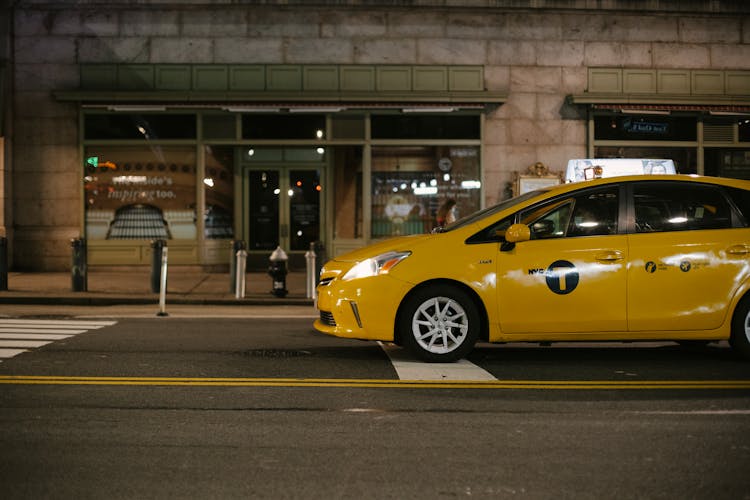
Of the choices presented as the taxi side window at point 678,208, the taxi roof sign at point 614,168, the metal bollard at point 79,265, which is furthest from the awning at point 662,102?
the taxi side window at point 678,208

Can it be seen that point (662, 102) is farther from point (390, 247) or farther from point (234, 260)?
point (390, 247)

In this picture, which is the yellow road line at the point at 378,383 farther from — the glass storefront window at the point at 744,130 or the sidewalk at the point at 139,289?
the glass storefront window at the point at 744,130

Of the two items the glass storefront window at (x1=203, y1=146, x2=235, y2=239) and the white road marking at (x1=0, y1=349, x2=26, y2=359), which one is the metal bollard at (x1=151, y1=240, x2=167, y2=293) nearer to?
the glass storefront window at (x1=203, y1=146, x2=235, y2=239)

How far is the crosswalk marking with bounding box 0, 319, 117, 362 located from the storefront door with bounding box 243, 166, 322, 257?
28.3ft

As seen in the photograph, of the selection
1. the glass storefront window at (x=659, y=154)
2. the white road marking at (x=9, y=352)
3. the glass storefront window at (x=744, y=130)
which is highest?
the glass storefront window at (x=744, y=130)

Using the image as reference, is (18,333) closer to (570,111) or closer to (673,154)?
(570,111)

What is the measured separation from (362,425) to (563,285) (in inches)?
111

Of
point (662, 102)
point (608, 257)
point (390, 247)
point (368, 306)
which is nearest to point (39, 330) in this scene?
point (368, 306)

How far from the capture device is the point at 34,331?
31.4 feet

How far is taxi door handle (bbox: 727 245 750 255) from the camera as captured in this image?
744cm

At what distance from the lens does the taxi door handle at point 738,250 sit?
744 centimetres

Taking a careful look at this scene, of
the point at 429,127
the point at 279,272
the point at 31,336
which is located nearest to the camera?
the point at 31,336

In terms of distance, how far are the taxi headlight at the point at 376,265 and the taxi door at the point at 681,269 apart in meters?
2.08

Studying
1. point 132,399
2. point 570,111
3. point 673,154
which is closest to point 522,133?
point 570,111
